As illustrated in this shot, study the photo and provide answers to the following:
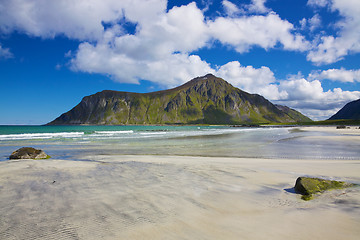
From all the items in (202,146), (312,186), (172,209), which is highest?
(312,186)

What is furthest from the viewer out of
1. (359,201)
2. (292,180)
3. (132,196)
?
(292,180)

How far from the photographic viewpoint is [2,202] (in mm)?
6223

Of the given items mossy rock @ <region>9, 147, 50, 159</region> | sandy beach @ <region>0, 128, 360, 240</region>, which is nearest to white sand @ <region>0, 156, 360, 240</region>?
sandy beach @ <region>0, 128, 360, 240</region>

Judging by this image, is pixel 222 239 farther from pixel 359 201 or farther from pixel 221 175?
pixel 221 175

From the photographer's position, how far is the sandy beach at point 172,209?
169 inches

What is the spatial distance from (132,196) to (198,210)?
240 centimetres

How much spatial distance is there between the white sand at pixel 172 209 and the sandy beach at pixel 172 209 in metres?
0.02

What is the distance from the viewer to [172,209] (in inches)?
220

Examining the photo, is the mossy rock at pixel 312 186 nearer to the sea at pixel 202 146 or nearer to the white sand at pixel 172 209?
the white sand at pixel 172 209

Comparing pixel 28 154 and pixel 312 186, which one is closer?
pixel 312 186

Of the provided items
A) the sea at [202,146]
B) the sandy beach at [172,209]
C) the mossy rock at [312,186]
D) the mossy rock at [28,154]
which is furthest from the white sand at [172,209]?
the sea at [202,146]

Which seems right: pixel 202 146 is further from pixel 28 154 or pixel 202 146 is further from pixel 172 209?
pixel 172 209

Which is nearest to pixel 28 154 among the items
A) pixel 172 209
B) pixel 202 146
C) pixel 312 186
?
pixel 172 209

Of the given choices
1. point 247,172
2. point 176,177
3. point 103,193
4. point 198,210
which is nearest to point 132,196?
point 103,193
